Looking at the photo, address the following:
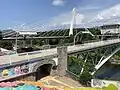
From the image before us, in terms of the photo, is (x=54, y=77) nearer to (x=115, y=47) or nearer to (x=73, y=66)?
(x=73, y=66)

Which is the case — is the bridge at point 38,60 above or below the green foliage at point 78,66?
above

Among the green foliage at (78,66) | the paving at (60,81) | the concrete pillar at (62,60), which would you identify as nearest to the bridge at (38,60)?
the concrete pillar at (62,60)

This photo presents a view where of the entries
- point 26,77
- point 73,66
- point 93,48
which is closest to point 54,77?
point 26,77

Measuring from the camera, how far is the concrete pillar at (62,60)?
26578 mm

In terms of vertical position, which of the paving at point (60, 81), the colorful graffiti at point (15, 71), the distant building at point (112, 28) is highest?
the distant building at point (112, 28)

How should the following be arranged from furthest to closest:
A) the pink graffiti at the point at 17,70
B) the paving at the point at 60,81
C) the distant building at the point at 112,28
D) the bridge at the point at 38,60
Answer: the distant building at the point at 112,28 → the paving at the point at 60,81 → the bridge at the point at 38,60 → the pink graffiti at the point at 17,70

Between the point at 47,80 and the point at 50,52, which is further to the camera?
the point at 50,52

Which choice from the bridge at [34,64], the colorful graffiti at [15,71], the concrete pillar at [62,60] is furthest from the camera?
the concrete pillar at [62,60]

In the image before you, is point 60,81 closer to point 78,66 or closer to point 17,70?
point 17,70

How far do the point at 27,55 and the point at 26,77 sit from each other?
2305 mm

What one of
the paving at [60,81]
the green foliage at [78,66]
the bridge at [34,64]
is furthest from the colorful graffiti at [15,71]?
the green foliage at [78,66]

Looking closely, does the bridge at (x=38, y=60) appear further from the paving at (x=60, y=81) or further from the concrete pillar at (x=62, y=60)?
the paving at (x=60, y=81)

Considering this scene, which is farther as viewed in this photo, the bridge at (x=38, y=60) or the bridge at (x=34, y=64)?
the bridge at (x=38, y=60)

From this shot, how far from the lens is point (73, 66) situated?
32000mm
